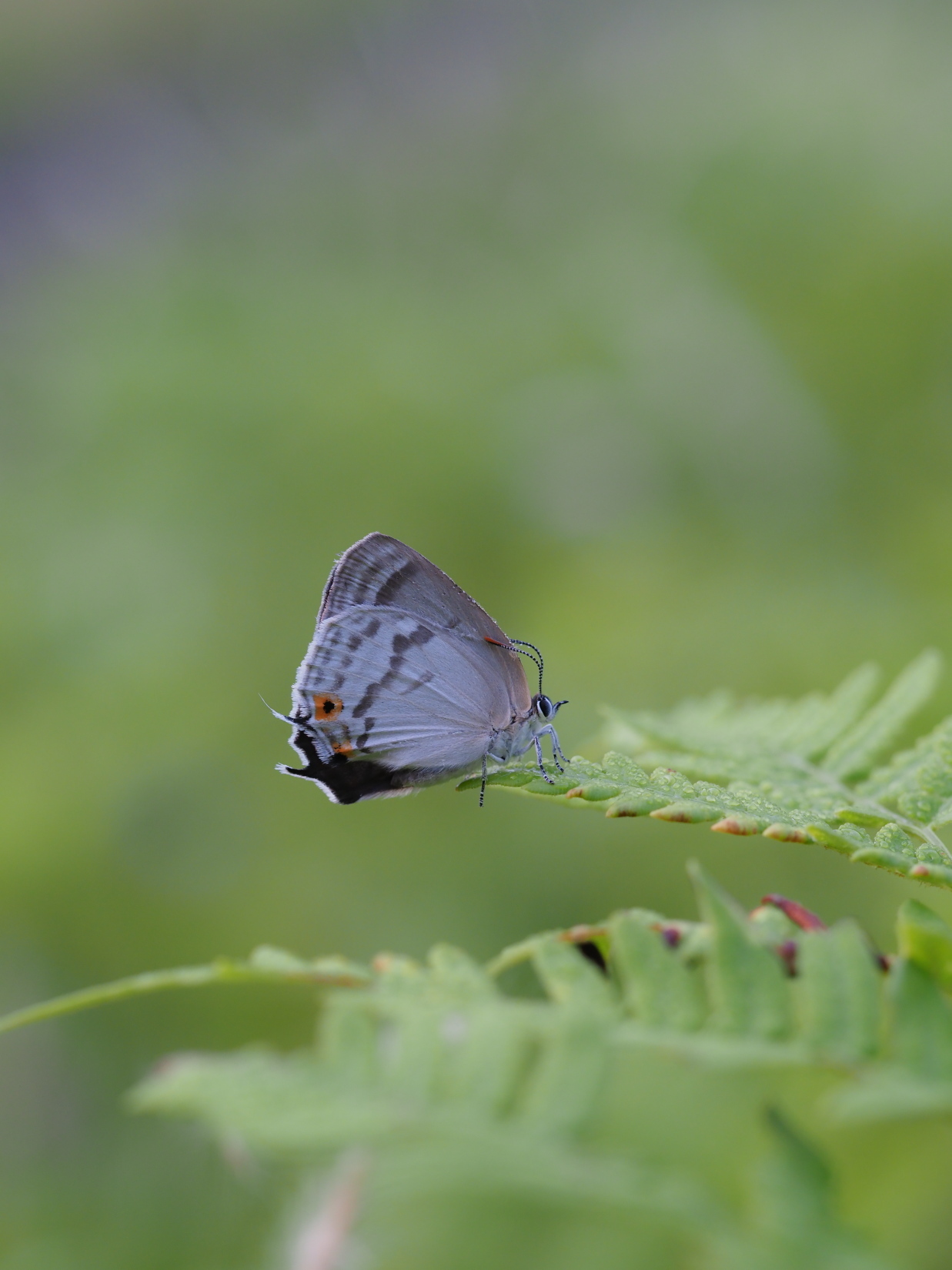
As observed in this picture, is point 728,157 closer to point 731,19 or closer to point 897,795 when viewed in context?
point 731,19

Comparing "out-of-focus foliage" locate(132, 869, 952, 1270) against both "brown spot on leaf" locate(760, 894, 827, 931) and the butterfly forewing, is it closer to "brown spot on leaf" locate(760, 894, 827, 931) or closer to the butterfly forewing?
"brown spot on leaf" locate(760, 894, 827, 931)

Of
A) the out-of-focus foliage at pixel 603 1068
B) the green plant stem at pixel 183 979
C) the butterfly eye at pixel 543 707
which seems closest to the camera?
the out-of-focus foliage at pixel 603 1068

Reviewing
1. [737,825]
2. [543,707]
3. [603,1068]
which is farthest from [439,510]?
[603,1068]

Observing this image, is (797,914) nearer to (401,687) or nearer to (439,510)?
(401,687)

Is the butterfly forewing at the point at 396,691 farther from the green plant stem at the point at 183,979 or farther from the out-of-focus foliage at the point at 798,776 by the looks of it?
the green plant stem at the point at 183,979

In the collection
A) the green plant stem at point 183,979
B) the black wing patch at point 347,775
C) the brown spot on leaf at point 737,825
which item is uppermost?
the brown spot on leaf at point 737,825

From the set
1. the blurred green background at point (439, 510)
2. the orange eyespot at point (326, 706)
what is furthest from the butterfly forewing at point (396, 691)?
the blurred green background at point (439, 510)

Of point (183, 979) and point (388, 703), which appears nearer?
point (183, 979)

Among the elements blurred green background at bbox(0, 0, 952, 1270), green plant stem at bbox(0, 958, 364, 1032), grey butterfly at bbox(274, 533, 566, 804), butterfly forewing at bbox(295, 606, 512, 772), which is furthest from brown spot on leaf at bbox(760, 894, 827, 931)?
butterfly forewing at bbox(295, 606, 512, 772)
